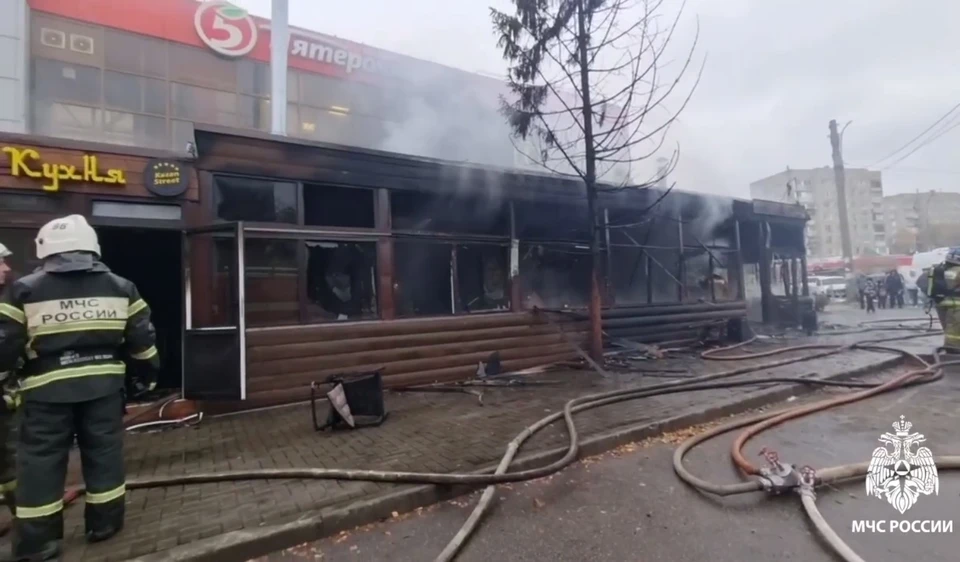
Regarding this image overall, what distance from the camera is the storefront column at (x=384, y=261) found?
7.32m

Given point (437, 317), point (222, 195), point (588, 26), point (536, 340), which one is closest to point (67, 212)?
point (222, 195)

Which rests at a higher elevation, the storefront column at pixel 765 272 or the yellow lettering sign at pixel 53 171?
the yellow lettering sign at pixel 53 171

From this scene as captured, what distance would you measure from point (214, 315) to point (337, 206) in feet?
7.05

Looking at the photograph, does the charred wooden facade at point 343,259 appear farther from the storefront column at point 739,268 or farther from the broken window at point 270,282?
the storefront column at point 739,268

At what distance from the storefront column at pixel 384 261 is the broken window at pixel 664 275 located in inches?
242

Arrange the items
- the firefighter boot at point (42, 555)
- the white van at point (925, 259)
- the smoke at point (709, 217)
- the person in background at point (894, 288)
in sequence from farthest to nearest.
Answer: the white van at point (925, 259), the person in background at point (894, 288), the smoke at point (709, 217), the firefighter boot at point (42, 555)

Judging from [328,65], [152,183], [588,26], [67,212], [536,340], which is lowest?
[536,340]

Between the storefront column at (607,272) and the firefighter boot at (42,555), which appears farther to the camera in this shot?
the storefront column at (607,272)

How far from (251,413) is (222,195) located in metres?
2.75

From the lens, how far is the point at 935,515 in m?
3.24

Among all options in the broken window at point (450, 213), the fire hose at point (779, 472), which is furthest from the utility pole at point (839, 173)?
the fire hose at point (779, 472)

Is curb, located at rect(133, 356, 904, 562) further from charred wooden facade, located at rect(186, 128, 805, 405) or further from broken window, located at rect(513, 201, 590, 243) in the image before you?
→ broken window, located at rect(513, 201, 590, 243)

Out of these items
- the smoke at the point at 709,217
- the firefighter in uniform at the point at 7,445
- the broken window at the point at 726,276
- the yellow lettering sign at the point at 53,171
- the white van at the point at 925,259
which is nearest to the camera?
the firefighter in uniform at the point at 7,445

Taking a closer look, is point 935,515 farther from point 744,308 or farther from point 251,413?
point 744,308
